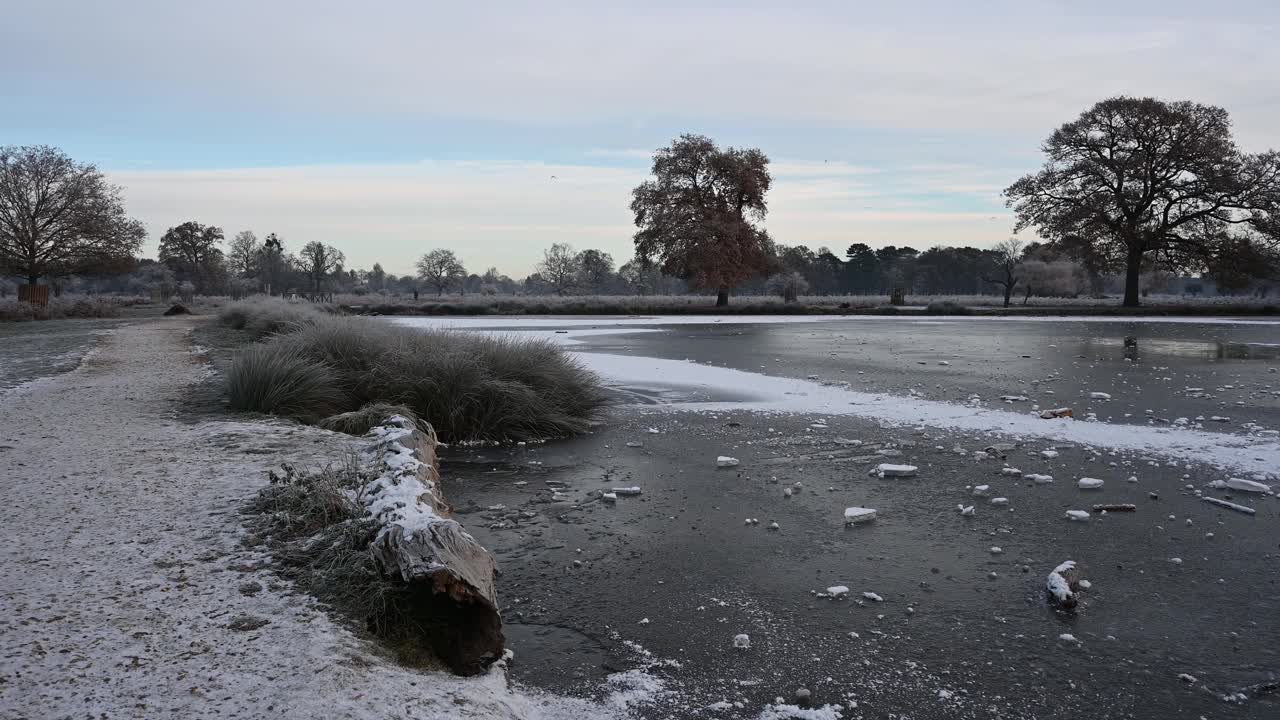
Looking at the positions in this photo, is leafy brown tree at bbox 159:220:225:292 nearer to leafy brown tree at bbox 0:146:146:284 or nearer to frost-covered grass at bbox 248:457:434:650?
leafy brown tree at bbox 0:146:146:284

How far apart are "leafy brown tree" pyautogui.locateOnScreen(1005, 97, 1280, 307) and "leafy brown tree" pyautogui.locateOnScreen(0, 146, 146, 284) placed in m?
46.9

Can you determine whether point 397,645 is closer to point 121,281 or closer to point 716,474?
point 716,474

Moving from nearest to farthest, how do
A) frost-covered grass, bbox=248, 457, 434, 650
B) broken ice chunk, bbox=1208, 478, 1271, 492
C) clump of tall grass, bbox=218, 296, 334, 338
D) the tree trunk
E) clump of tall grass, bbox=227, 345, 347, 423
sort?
1. frost-covered grass, bbox=248, 457, 434, 650
2. broken ice chunk, bbox=1208, 478, 1271, 492
3. clump of tall grass, bbox=227, 345, 347, 423
4. clump of tall grass, bbox=218, 296, 334, 338
5. the tree trunk

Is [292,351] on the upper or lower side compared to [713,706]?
upper

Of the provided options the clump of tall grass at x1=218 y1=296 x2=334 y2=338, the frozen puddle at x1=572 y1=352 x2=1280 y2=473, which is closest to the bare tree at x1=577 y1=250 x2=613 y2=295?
the clump of tall grass at x1=218 y1=296 x2=334 y2=338

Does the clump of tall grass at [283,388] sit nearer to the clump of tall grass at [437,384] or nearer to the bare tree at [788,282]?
the clump of tall grass at [437,384]

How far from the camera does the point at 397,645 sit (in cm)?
331

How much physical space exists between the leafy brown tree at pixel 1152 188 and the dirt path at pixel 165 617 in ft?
143

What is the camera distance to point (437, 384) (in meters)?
8.77

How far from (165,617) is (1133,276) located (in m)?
47.1

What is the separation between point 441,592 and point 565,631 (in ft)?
2.16

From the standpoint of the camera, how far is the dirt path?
8.90 ft

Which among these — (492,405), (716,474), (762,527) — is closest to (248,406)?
(492,405)

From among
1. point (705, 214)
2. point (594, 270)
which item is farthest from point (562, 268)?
point (705, 214)
